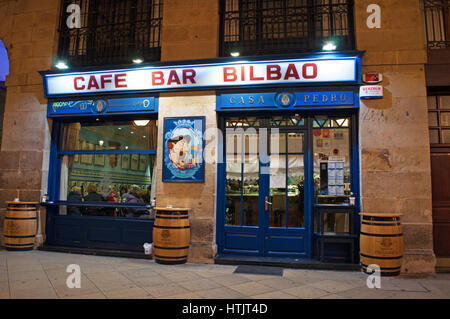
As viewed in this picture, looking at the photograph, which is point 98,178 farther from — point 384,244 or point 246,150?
point 384,244

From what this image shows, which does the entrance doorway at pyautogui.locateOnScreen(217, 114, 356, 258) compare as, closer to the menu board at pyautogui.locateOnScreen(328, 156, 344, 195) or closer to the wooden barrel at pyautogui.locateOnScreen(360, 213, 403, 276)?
the menu board at pyautogui.locateOnScreen(328, 156, 344, 195)

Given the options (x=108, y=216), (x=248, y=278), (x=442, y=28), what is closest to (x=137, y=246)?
(x=108, y=216)

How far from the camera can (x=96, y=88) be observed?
7039 millimetres

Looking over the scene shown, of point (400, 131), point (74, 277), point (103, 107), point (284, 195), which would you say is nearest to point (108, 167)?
point (103, 107)

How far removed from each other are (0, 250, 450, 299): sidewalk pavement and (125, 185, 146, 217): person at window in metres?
1.12

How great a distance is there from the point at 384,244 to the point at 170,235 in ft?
11.5

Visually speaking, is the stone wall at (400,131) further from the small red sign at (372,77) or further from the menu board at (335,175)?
Result: the menu board at (335,175)

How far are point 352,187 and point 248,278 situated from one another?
2.59 m

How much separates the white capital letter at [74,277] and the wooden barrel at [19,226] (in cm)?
192

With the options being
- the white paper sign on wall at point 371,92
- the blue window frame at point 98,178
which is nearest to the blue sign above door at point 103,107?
the blue window frame at point 98,178

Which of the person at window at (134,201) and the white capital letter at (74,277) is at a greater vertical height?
the person at window at (134,201)

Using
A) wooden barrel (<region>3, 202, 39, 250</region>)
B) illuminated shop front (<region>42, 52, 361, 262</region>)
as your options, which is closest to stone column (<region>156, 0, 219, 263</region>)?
illuminated shop front (<region>42, 52, 361, 262</region>)

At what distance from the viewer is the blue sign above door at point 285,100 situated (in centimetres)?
604

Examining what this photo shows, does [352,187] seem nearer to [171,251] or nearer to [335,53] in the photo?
[335,53]
